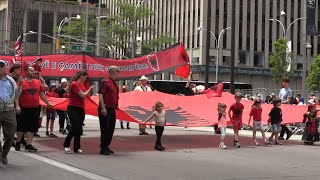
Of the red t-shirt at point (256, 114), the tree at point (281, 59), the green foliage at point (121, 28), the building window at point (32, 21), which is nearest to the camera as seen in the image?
the red t-shirt at point (256, 114)

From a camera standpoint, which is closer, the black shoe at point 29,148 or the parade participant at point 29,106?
the parade participant at point 29,106

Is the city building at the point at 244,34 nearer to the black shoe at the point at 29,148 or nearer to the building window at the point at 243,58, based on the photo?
the building window at the point at 243,58

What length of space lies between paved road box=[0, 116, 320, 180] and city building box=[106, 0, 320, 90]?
55.0 m

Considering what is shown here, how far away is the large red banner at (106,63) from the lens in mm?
16594

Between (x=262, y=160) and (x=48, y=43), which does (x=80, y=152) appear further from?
(x=48, y=43)

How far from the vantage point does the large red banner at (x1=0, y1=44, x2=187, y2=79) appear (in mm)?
16594

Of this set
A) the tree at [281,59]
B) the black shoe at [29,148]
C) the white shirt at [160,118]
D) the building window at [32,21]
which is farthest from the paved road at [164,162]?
the building window at [32,21]

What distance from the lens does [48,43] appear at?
298 ft

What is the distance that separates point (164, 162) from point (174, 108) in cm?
542

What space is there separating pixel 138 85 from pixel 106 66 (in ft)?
4.22

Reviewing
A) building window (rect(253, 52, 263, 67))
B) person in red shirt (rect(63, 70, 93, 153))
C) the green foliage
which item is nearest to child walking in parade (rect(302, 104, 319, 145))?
person in red shirt (rect(63, 70, 93, 153))

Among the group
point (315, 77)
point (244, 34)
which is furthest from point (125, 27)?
point (315, 77)

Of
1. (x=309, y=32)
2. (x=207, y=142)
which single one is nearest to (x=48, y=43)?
(x=309, y=32)

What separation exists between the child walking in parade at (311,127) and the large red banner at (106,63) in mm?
4451
